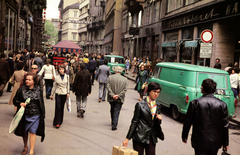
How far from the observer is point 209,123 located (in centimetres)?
443

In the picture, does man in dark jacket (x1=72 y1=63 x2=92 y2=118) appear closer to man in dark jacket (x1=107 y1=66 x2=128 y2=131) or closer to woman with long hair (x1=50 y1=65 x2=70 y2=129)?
woman with long hair (x1=50 y1=65 x2=70 y2=129)

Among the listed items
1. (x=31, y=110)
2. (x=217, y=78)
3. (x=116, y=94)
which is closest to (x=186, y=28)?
(x=217, y=78)

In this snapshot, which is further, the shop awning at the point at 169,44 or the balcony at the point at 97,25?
the balcony at the point at 97,25

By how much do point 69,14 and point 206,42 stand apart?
359 ft

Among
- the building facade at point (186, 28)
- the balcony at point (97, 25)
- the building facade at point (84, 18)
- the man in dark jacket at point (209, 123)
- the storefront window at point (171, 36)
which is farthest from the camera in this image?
the building facade at point (84, 18)

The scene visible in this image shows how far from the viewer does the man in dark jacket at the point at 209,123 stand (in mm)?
4402

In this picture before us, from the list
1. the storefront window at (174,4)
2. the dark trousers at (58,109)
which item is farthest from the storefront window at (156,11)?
the dark trousers at (58,109)

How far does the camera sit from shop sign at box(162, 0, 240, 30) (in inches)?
674

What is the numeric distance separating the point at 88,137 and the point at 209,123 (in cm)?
380

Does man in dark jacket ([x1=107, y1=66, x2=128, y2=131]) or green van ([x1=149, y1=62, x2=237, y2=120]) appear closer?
man in dark jacket ([x1=107, y1=66, x2=128, y2=131])

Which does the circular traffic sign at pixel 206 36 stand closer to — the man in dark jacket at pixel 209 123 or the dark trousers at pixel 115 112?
the dark trousers at pixel 115 112

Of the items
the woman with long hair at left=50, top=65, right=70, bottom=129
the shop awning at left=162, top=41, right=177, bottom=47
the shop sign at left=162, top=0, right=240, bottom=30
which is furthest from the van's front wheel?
the shop awning at left=162, top=41, right=177, bottom=47

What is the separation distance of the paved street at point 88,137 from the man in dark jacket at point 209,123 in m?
2.33

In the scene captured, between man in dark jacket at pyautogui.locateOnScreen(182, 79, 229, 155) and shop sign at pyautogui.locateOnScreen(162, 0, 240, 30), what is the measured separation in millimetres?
13348
